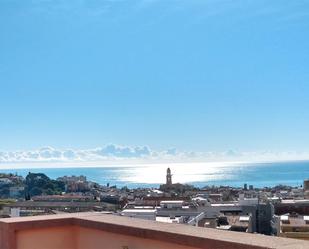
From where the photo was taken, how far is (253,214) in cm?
2312

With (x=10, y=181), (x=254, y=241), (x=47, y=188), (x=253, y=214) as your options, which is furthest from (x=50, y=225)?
(x=10, y=181)

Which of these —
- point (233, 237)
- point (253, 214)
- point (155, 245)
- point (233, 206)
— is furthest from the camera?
point (233, 206)

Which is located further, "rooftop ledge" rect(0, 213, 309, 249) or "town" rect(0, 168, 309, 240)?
"town" rect(0, 168, 309, 240)

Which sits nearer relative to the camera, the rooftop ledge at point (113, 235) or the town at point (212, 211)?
the rooftop ledge at point (113, 235)

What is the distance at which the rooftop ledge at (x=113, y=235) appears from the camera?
1924mm

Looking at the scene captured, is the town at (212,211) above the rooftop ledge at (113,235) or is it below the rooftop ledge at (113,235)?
below

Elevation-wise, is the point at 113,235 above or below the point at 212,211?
above

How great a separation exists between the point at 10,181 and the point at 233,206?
47.4m

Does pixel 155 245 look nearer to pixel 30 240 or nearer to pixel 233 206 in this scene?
pixel 30 240

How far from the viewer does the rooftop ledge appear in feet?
6.31

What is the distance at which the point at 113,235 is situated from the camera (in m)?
2.58

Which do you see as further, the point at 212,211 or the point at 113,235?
the point at 212,211

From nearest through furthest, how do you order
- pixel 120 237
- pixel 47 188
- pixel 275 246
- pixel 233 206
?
1. pixel 275 246
2. pixel 120 237
3. pixel 233 206
4. pixel 47 188

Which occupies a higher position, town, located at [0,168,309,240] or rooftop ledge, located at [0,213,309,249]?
rooftop ledge, located at [0,213,309,249]
